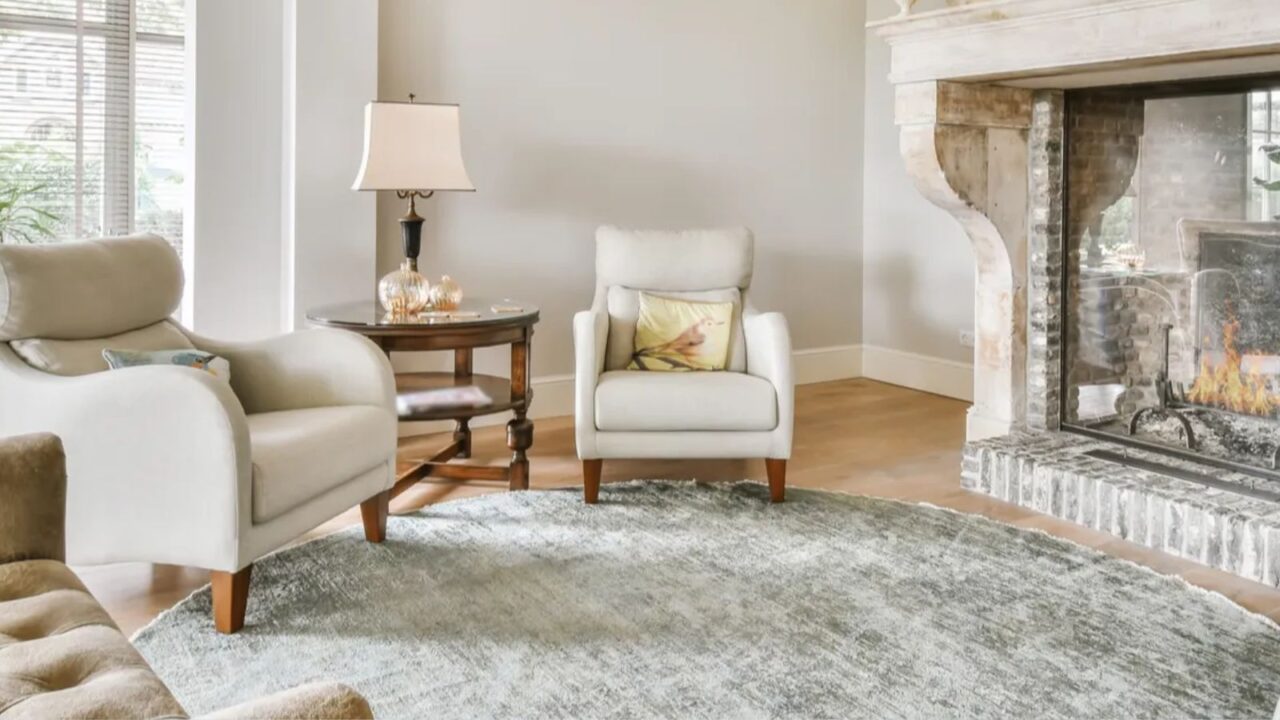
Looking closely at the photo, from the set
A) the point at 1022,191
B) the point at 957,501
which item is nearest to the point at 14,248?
the point at 957,501

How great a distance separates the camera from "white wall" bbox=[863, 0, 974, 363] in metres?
5.30

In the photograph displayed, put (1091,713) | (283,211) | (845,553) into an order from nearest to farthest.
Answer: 1. (1091,713)
2. (845,553)
3. (283,211)

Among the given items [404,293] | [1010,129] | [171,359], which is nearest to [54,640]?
[171,359]

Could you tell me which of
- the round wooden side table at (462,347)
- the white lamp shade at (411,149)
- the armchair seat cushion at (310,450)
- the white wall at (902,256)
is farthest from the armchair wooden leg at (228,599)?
the white wall at (902,256)

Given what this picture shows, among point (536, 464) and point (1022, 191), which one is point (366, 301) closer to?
point (536, 464)

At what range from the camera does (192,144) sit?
3.96m

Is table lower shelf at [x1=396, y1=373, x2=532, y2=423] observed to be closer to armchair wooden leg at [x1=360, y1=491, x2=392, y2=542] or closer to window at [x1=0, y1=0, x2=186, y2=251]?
armchair wooden leg at [x1=360, y1=491, x2=392, y2=542]

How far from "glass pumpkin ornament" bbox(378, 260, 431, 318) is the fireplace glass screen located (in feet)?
7.47

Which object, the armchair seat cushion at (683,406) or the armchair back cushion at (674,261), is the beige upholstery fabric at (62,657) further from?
the armchair back cushion at (674,261)

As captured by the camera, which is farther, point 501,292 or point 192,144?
point 501,292

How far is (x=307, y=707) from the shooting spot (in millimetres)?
947

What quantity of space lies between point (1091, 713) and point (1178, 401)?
1.80 metres

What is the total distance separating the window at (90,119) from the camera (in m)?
3.73

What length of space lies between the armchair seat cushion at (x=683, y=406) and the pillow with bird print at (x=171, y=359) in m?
1.12
